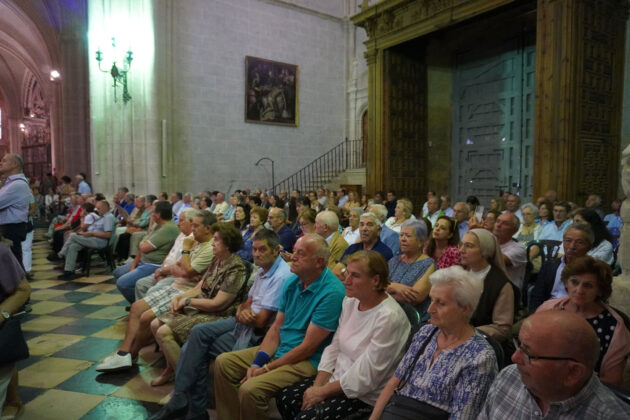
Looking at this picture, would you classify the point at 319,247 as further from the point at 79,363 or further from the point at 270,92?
the point at 270,92

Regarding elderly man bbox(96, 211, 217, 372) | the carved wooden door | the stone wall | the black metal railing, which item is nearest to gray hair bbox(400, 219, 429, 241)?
elderly man bbox(96, 211, 217, 372)

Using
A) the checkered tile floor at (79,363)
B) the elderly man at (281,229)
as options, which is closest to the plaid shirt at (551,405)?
the checkered tile floor at (79,363)

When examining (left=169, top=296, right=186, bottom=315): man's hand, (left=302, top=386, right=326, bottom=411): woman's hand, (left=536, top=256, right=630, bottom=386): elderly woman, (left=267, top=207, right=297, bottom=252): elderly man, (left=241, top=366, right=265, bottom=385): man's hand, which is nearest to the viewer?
(left=536, top=256, right=630, bottom=386): elderly woman

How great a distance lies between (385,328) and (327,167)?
13.6 m

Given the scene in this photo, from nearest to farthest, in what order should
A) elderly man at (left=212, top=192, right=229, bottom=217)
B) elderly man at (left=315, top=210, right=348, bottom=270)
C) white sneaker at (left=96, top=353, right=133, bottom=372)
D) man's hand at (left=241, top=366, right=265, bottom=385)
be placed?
man's hand at (left=241, top=366, right=265, bottom=385) → white sneaker at (left=96, top=353, right=133, bottom=372) → elderly man at (left=315, top=210, right=348, bottom=270) → elderly man at (left=212, top=192, right=229, bottom=217)

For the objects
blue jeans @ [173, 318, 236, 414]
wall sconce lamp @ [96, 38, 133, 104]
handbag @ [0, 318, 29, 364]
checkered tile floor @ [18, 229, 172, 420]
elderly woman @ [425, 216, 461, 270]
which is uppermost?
wall sconce lamp @ [96, 38, 133, 104]

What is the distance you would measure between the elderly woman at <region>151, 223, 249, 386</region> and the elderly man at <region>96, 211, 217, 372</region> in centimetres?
24

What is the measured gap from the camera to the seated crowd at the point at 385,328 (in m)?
1.45

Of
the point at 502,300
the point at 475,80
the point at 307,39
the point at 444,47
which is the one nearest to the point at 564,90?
the point at 475,80

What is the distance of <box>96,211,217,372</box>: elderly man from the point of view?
3596 millimetres

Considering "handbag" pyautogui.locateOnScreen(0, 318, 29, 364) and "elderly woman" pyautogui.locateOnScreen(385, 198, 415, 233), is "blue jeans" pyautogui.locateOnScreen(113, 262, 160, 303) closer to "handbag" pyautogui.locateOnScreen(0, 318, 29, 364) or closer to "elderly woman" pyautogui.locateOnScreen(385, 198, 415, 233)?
"handbag" pyautogui.locateOnScreen(0, 318, 29, 364)

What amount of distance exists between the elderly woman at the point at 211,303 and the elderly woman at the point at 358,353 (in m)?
1.08

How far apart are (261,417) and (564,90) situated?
22.7 ft

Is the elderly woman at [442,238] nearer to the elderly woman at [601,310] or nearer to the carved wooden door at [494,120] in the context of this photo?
the elderly woman at [601,310]
